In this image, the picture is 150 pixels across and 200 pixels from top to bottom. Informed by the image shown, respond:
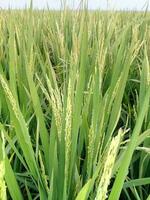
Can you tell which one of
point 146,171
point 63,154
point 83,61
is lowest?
point 146,171

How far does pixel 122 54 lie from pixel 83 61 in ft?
1.32

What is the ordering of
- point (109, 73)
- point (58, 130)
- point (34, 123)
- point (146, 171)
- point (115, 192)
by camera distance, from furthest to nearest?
1. point (109, 73)
2. point (34, 123)
3. point (146, 171)
4. point (58, 130)
5. point (115, 192)

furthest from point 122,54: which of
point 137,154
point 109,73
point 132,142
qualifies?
point 132,142

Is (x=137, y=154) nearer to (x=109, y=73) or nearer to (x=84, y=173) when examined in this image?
(x=84, y=173)

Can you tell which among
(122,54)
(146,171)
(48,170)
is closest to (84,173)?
(48,170)

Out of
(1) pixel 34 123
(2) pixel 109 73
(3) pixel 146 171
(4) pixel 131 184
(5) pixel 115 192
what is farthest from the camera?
(2) pixel 109 73

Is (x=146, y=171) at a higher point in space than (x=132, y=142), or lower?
lower

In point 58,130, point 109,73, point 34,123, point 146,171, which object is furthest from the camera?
point 109,73

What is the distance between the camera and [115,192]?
1.55ft

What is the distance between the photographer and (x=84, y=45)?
2.33ft

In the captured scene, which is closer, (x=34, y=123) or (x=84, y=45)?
(x=84, y=45)

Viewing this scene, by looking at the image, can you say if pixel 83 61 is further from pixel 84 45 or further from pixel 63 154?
pixel 63 154

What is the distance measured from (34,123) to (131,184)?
353mm

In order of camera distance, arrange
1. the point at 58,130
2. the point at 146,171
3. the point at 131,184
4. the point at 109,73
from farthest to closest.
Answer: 1. the point at 109,73
2. the point at 146,171
3. the point at 131,184
4. the point at 58,130
